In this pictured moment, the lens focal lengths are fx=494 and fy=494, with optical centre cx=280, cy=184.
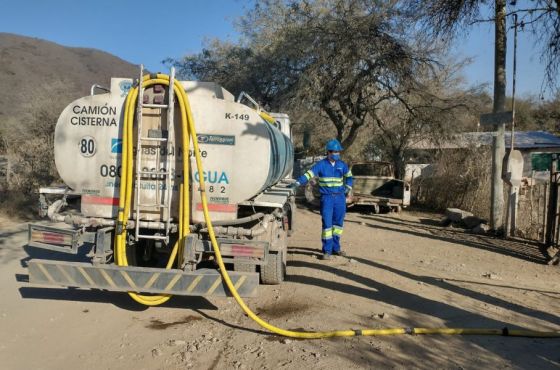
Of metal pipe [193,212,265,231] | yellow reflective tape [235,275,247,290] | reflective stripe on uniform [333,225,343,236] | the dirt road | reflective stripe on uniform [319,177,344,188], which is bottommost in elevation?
the dirt road

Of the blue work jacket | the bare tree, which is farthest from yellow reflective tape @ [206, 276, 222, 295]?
the bare tree

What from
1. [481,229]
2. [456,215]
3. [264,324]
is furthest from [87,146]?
[456,215]

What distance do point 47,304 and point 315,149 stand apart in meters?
21.0

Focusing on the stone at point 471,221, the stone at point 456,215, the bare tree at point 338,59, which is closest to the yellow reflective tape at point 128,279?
the stone at point 471,221

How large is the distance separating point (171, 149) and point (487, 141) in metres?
15.8

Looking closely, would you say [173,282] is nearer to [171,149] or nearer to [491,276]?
[171,149]

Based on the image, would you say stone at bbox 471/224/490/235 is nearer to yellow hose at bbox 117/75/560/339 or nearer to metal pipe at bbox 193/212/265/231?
yellow hose at bbox 117/75/560/339

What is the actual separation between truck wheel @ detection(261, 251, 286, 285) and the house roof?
1128 cm

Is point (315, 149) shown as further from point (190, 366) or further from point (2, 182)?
point (190, 366)

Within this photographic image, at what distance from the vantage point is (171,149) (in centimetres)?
507

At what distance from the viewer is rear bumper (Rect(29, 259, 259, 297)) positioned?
4.84 m

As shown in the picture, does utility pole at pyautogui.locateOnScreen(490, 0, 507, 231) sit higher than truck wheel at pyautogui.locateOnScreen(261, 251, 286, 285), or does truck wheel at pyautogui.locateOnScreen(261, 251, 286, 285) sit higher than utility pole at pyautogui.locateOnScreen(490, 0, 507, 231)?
utility pole at pyautogui.locateOnScreen(490, 0, 507, 231)

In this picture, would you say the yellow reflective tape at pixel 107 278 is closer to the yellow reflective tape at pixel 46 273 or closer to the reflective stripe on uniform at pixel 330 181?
the yellow reflective tape at pixel 46 273

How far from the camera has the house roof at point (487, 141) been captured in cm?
1617
